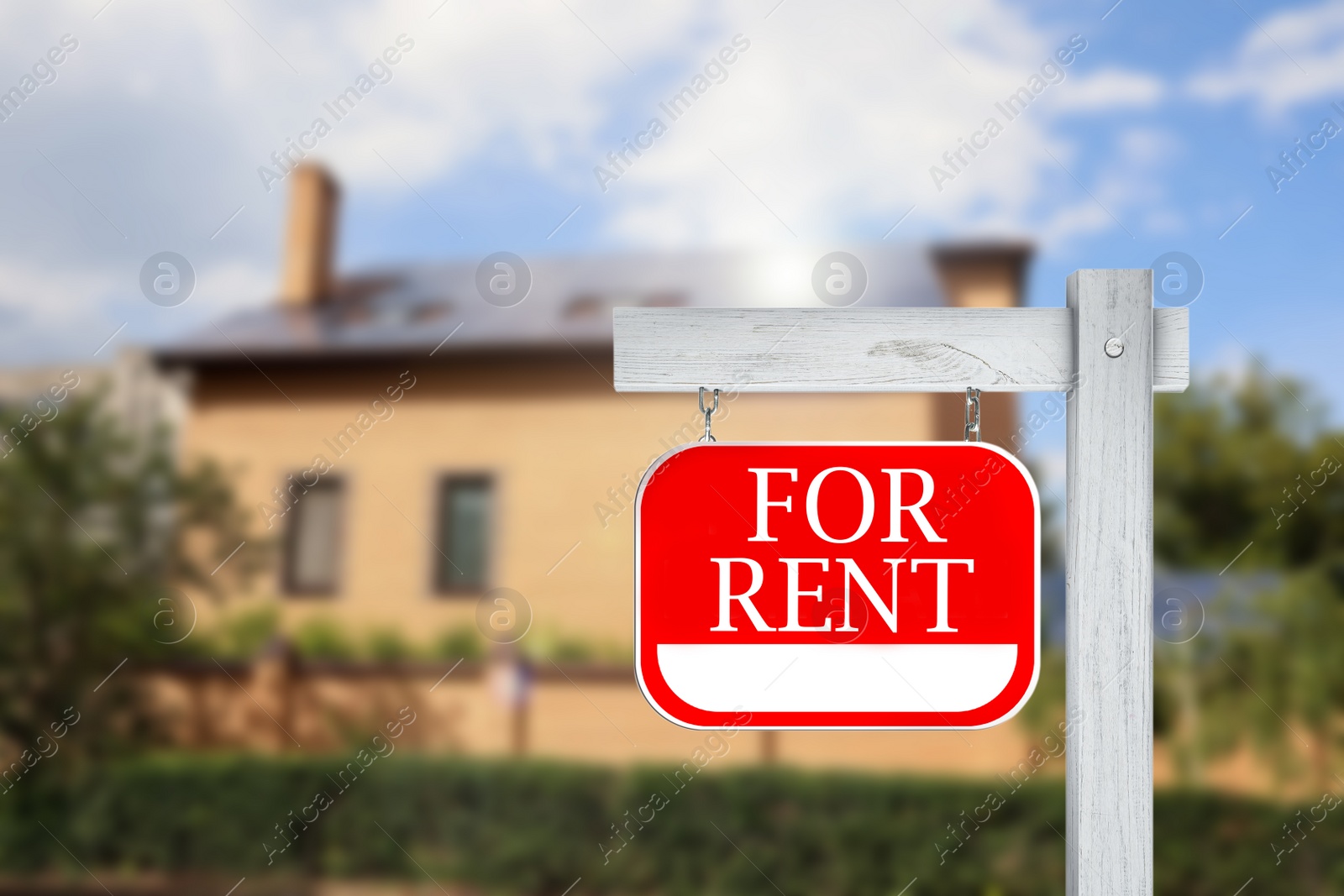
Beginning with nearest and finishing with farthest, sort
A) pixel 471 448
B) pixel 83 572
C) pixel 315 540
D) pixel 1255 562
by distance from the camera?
pixel 1255 562 < pixel 83 572 < pixel 471 448 < pixel 315 540

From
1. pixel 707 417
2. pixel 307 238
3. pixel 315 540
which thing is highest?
pixel 307 238

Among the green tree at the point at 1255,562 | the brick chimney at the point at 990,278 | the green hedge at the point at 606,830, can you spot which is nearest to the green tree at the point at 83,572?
the green hedge at the point at 606,830

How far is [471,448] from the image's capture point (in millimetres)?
7090

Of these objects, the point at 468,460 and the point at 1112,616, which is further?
the point at 468,460

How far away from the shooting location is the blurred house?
639 cm

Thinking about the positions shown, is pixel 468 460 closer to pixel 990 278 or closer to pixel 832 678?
pixel 990 278

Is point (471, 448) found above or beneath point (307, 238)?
beneath

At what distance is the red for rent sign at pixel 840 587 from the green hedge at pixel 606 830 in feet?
13.4

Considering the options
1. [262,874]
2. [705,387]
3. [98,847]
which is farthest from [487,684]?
[705,387]

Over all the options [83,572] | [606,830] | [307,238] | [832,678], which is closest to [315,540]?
[83,572]

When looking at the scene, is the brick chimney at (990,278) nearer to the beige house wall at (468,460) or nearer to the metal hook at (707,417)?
the beige house wall at (468,460)

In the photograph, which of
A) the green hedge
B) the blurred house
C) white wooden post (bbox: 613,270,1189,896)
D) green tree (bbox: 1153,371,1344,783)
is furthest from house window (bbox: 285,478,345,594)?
white wooden post (bbox: 613,270,1189,896)

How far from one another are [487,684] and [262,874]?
166 centimetres

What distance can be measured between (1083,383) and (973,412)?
150mm
